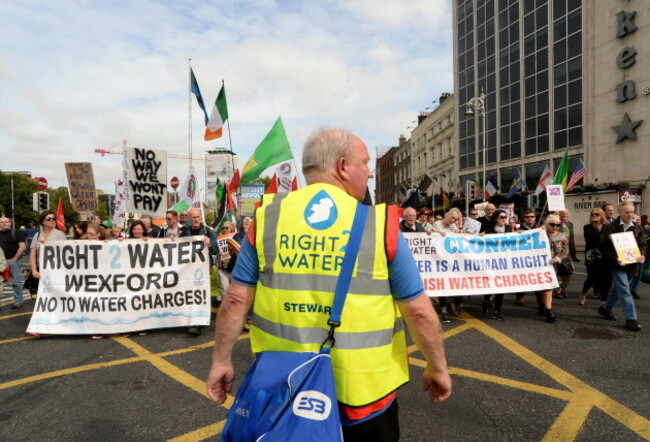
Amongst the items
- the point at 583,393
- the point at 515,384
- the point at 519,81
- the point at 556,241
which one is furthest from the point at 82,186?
the point at 519,81

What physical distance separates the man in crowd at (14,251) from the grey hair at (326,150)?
878 centimetres

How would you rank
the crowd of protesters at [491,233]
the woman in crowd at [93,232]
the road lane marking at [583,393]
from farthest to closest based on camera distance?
the woman in crowd at [93,232] → the crowd of protesters at [491,233] → the road lane marking at [583,393]

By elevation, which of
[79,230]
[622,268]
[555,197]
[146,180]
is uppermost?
[146,180]

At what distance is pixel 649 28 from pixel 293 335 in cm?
2987

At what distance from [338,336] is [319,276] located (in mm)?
207

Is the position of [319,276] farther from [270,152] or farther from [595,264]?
[595,264]

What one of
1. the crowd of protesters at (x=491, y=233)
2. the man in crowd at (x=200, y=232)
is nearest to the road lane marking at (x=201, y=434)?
the crowd of protesters at (x=491, y=233)

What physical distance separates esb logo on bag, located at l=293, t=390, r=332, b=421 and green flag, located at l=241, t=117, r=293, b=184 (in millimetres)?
7112

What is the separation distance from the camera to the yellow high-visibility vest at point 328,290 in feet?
4.57

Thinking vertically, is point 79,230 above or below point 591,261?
above

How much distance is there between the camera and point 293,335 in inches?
56.0

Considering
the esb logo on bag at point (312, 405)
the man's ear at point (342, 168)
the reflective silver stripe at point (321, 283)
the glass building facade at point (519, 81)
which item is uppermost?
the glass building facade at point (519, 81)

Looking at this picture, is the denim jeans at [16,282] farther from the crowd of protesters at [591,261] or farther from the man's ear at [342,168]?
the man's ear at [342,168]

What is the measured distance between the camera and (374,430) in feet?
4.77
